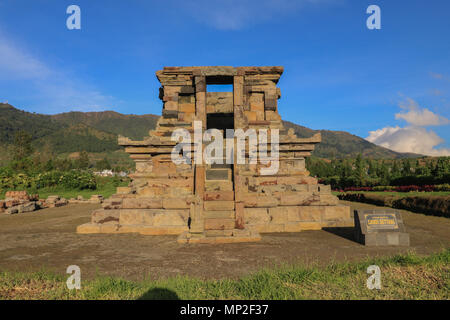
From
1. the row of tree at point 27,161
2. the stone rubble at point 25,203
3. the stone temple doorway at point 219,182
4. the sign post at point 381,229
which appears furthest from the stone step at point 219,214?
the row of tree at point 27,161

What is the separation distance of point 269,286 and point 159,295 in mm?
1569

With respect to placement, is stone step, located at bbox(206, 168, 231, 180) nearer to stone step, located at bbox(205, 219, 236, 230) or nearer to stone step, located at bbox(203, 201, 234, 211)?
stone step, located at bbox(203, 201, 234, 211)

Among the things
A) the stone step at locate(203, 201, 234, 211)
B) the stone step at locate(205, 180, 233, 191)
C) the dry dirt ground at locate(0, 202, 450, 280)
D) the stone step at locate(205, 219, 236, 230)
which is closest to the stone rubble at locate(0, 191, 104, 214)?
the dry dirt ground at locate(0, 202, 450, 280)

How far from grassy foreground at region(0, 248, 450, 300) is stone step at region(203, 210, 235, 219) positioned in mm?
3615

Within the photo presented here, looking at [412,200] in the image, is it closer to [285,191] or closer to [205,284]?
[285,191]

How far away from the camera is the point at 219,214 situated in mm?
8195

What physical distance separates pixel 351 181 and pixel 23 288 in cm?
3137

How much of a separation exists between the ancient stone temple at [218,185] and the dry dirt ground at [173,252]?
572 mm

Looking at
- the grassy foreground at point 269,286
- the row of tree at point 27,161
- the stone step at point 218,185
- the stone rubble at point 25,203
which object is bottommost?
the stone rubble at point 25,203

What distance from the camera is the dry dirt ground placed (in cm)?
504

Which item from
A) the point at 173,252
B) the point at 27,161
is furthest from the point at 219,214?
the point at 27,161

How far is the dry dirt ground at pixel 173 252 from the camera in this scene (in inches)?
198

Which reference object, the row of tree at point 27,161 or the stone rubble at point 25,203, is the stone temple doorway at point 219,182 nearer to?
the stone rubble at point 25,203

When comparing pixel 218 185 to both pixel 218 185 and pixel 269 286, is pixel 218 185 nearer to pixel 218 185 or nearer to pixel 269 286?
pixel 218 185
